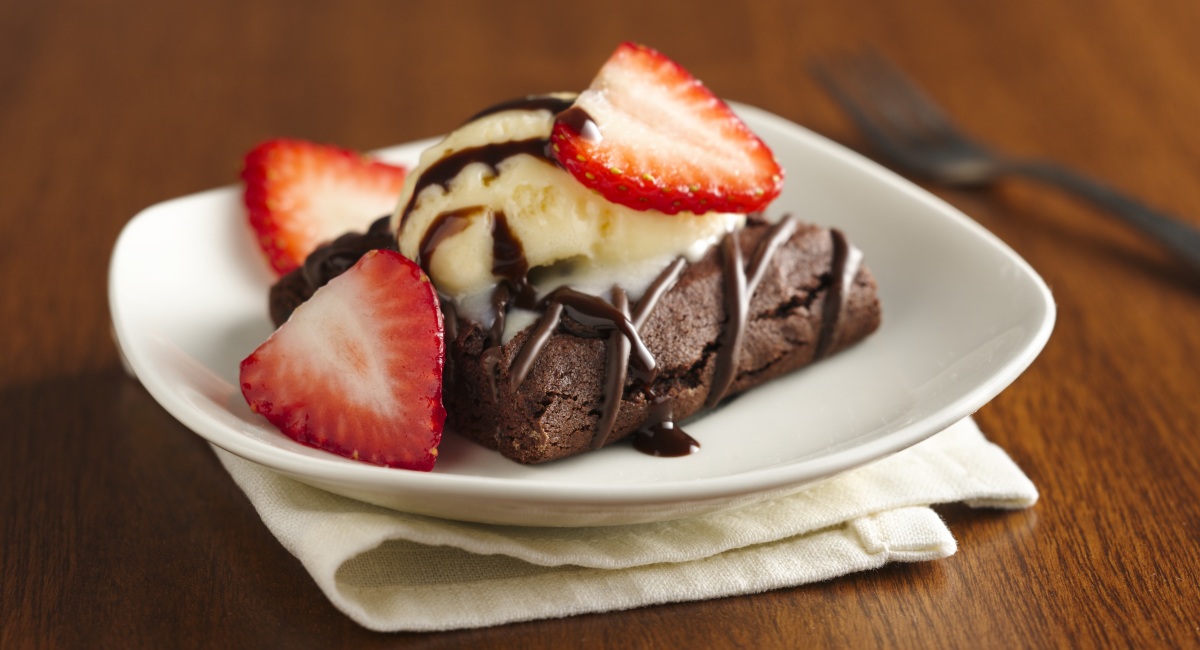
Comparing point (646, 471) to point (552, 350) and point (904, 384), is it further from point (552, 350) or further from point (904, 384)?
point (904, 384)

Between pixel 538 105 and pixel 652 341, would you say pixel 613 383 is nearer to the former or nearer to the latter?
Answer: pixel 652 341

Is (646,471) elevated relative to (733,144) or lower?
lower

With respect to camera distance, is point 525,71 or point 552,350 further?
point 525,71

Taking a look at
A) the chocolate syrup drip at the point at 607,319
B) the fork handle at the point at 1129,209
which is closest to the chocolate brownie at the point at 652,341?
the chocolate syrup drip at the point at 607,319

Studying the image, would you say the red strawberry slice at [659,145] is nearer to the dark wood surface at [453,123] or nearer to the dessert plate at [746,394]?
the dessert plate at [746,394]

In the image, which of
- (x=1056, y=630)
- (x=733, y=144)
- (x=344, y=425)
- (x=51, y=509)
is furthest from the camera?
(x=733, y=144)

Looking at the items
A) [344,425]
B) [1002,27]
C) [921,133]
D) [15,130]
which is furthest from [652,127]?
[1002,27]

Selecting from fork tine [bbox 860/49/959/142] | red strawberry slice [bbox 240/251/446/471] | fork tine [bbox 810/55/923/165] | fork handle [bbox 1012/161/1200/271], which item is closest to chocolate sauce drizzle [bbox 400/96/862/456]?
red strawberry slice [bbox 240/251/446/471]
